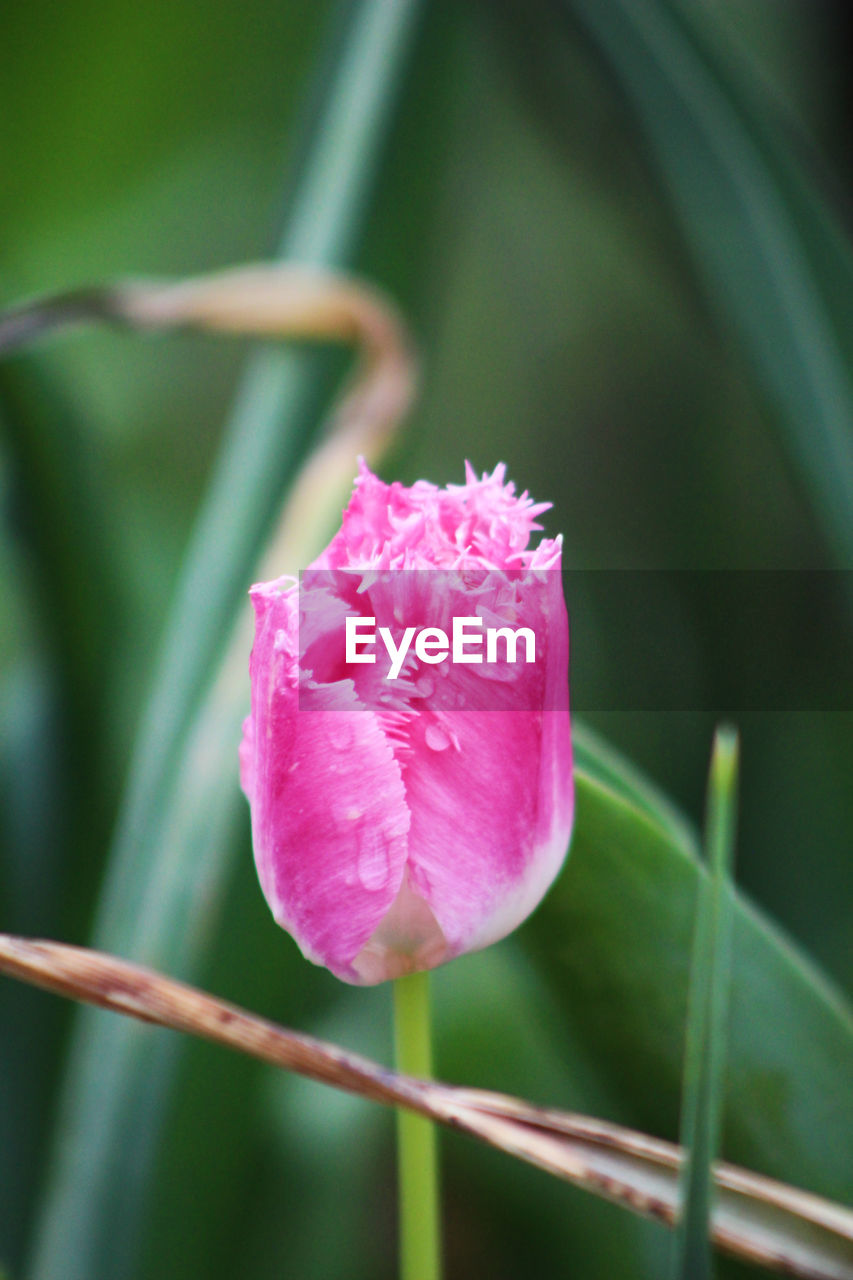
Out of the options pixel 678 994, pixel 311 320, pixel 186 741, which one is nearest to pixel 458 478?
pixel 311 320

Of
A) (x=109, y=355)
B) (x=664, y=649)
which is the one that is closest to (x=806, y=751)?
(x=664, y=649)

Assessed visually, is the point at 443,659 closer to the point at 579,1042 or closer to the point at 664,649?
the point at 579,1042

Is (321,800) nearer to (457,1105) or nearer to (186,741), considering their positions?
(457,1105)

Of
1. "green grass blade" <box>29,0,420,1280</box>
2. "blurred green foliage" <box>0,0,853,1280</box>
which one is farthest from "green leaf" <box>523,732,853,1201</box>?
"green grass blade" <box>29,0,420,1280</box>

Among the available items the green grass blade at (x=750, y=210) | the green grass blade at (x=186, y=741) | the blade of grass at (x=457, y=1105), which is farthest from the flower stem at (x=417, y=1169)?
the green grass blade at (x=750, y=210)

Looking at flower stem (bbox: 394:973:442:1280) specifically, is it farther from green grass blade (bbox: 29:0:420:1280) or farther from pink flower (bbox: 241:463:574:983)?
green grass blade (bbox: 29:0:420:1280)

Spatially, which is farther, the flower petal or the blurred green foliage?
the blurred green foliage

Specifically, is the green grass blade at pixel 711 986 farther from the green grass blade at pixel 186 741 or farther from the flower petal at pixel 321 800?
the green grass blade at pixel 186 741

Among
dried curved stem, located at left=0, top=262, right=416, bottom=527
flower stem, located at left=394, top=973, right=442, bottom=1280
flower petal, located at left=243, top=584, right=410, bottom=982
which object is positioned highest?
dried curved stem, located at left=0, top=262, right=416, bottom=527
